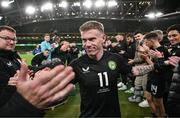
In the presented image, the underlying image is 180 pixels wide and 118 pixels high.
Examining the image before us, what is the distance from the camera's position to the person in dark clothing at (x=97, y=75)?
12.9 feet

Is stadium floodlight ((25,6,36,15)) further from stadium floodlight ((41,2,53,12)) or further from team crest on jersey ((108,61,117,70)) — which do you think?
team crest on jersey ((108,61,117,70))

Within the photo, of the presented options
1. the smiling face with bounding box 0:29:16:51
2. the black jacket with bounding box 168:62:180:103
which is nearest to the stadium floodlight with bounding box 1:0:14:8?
the smiling face with bounding box 0:29:16:51

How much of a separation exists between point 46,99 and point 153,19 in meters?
29.7

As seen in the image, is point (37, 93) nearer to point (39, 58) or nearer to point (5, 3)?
point (39, 58)

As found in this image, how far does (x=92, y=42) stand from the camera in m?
4.20

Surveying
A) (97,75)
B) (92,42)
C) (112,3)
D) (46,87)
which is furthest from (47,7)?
(46,87)

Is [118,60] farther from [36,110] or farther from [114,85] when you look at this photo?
[36,110]

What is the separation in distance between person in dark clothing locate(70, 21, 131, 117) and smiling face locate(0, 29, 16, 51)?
1306 mm

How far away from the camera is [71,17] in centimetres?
3494

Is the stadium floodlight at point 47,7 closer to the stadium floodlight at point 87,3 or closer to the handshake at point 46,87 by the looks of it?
the stadium floodlight at point 87,3

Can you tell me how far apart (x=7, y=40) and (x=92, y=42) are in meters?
1.62

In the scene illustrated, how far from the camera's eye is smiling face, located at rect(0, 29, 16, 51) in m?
4.82

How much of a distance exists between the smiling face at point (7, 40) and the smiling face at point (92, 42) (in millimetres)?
1416

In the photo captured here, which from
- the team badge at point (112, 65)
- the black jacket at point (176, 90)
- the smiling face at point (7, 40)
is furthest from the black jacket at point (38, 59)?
the black jacket at point (176, 90)
